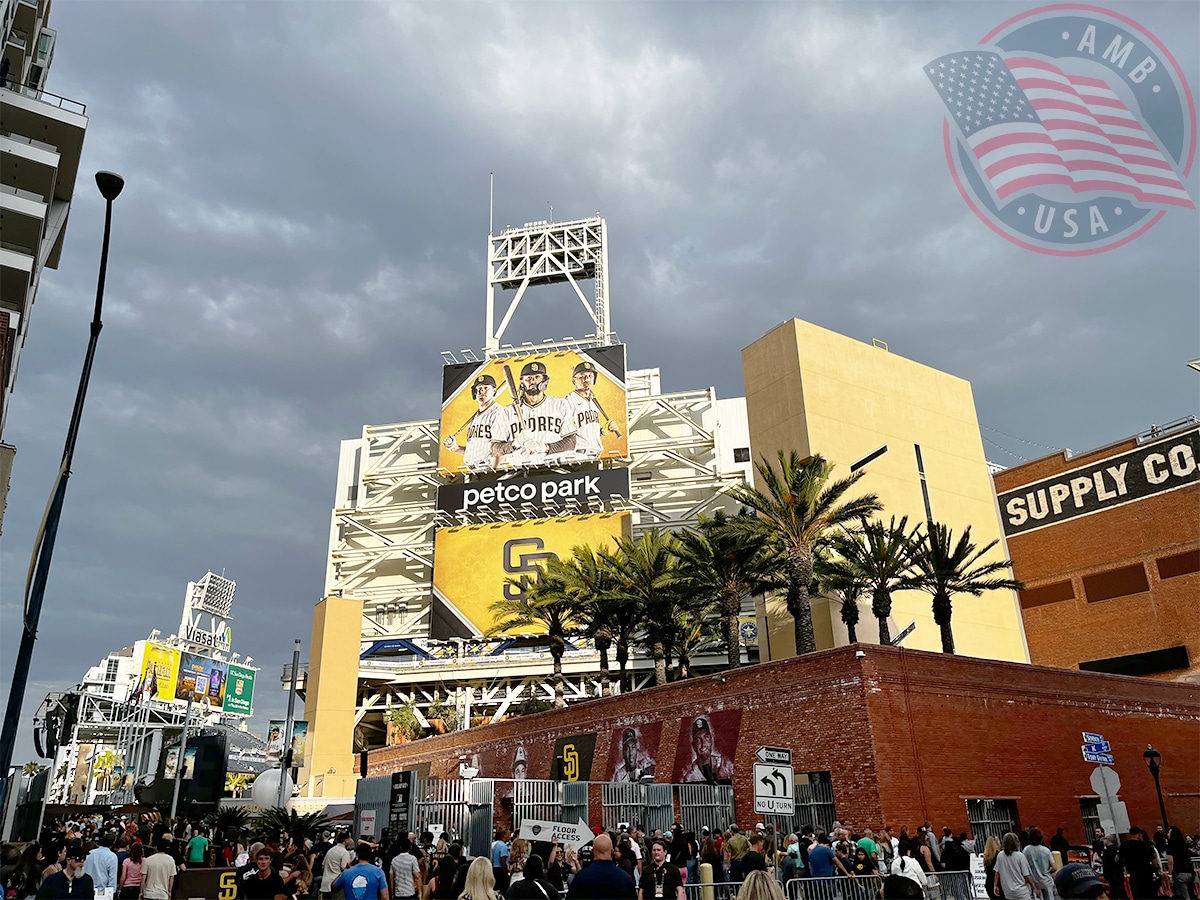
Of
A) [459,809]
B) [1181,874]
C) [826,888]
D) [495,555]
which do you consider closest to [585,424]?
[495,555]

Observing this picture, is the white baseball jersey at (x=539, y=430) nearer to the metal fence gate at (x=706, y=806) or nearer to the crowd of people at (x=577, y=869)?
the metal fence gate at (x=706, y=806)

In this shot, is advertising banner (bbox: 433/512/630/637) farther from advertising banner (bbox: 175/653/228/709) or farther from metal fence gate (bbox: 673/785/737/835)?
advertising banner (bbox: 175/653/228/709)

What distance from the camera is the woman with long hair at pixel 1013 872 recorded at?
38.5 ft

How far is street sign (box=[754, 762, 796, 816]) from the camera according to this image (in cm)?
1442

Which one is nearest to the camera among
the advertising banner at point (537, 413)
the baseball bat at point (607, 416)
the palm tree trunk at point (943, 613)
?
the palm tree trunk at point (943, 613)

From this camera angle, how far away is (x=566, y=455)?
65.1m

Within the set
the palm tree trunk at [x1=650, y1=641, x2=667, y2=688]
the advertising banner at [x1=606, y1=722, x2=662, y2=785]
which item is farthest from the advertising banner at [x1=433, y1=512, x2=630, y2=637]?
the advertising banner at [x1=606, y1=722, x2=662, y2=785]

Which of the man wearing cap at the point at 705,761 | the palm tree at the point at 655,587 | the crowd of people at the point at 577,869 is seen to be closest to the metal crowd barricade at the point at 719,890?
the crowd of people at the point at 577,869

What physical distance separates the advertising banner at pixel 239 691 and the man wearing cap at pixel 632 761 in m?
111

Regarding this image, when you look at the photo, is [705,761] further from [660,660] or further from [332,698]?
[332,698]

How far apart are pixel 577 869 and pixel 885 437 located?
35777 mm

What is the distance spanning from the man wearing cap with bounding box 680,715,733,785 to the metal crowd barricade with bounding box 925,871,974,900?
10.8m

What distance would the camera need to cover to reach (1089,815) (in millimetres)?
27156

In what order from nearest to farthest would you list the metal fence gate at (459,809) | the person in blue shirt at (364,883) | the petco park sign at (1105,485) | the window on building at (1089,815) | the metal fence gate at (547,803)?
the person in blue shirt at (364,883) → the metal fence gate at (459,809) → the metal fence gate at (547,803) → the window on building at (1089,815) → the petco park sign at (1105,485)
